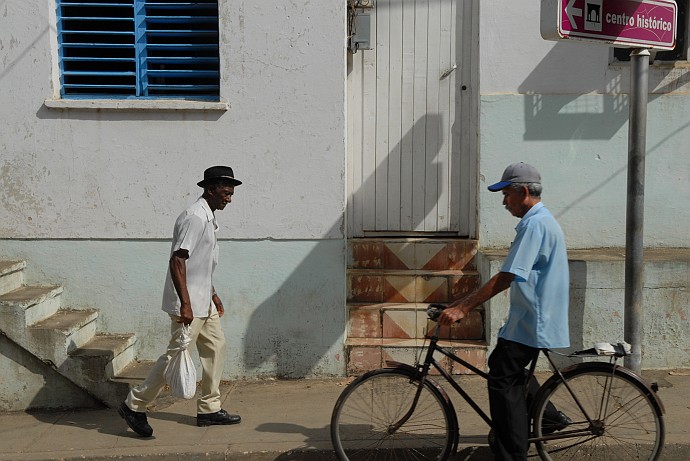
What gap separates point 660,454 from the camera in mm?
4582

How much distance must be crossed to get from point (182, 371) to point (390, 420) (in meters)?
1.47

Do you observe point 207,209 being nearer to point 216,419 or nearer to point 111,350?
point 216,419

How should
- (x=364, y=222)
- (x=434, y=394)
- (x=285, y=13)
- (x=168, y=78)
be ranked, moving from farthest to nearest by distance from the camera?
(x=364, y=222) → (x=168, y=78) → (x=285, y=13) → (x=434, y=394)

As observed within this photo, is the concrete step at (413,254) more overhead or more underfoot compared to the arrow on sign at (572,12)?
more underfoot

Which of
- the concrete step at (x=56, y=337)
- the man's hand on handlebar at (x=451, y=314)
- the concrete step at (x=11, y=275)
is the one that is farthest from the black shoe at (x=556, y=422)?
the concrete step at (x=11, y=275)

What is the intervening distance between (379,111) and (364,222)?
103cm

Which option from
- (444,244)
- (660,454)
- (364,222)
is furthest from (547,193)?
(660,454)

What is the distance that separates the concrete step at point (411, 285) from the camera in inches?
266

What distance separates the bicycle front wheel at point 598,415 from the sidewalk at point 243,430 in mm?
573

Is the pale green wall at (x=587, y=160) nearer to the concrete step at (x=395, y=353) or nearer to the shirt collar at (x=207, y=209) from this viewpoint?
the concrete step at (x=395, y=353)

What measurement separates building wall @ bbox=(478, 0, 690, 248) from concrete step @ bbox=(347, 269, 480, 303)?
46 centimetres

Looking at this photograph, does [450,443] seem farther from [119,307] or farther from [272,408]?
[119,307]

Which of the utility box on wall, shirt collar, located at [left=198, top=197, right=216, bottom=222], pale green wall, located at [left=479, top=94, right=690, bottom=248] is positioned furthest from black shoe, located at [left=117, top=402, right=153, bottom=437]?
the utility box on wall

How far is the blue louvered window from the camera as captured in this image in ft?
21.5
